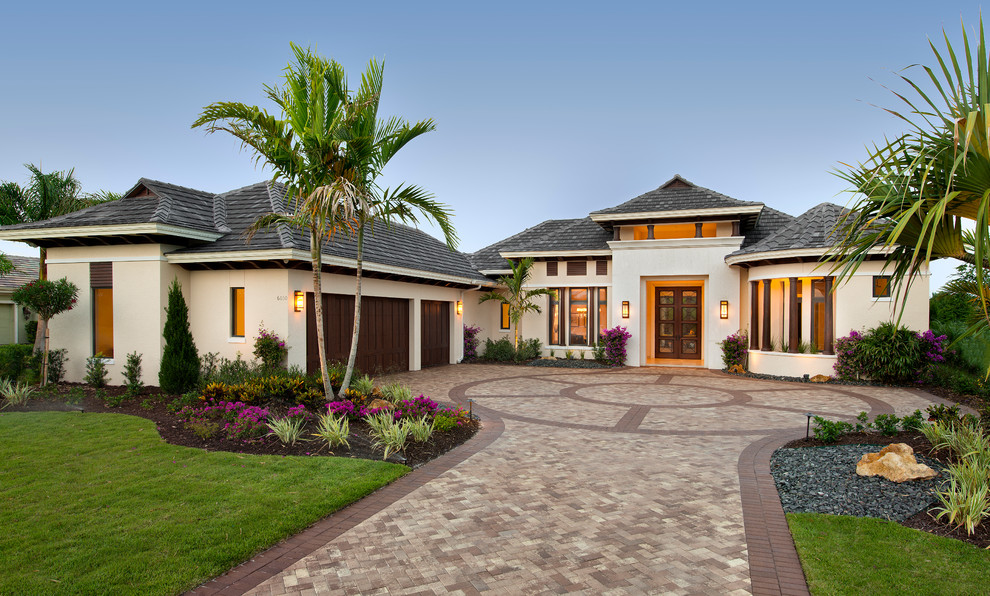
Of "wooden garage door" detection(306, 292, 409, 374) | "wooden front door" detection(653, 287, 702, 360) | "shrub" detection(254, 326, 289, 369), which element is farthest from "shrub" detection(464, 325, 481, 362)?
"shrub" detection(254, 326, 289, 369)

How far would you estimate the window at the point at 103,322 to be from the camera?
1246 cm

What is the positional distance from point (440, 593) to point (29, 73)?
1682 centimetres

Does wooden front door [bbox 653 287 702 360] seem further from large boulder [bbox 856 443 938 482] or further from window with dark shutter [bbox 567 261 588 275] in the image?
large boulder [bbox 856 443 938 482]

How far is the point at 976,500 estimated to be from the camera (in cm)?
439

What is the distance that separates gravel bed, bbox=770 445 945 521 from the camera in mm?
4988

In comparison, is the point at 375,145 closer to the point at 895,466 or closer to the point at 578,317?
the point at 895,466

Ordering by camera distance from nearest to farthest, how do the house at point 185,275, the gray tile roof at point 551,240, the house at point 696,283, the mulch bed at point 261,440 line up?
the mulch bed at point 261,440 < the house at point 185,275 < the house at point 696,283 < the gray tile roof at point 551,240

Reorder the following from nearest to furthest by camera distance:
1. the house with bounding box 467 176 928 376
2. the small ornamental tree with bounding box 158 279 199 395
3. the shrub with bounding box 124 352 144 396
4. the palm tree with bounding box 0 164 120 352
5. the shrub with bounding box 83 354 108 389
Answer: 1. the small ornamental tree with bounding box 158 279 199 395
2. the shrub with bounding box 124 352 144 396
3. the shrub with bounding box 83 354 108 389
4. the house with bounding box 467 176 928 376
5. the palm tree with bounding box 0 164 120 352

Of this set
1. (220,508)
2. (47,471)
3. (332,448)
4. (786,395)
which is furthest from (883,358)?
(47,471)

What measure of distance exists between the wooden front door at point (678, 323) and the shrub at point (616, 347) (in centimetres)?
213

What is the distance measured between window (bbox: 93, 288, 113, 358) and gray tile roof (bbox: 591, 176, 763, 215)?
1472 centimetres

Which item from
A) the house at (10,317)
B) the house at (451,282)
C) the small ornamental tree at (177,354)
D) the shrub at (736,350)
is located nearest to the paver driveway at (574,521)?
the house at (451,282)

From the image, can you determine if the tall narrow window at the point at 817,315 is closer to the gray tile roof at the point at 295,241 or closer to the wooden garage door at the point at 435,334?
the gray tile roof at the point at 295,241

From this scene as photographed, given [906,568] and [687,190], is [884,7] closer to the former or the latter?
[687,190]
